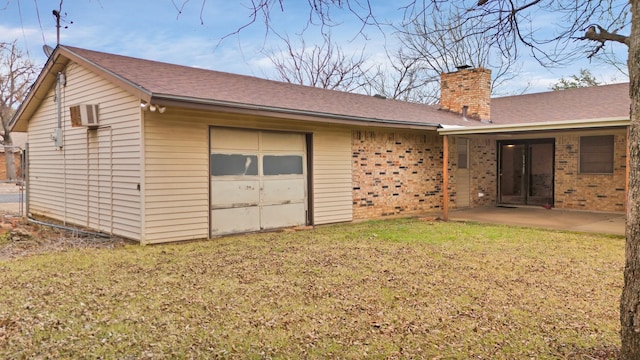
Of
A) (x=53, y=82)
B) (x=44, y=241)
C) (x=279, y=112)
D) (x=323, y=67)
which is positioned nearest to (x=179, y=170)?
(x=279, y=112)

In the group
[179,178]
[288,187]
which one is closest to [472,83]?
[288,187]

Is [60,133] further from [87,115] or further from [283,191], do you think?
[283,191]

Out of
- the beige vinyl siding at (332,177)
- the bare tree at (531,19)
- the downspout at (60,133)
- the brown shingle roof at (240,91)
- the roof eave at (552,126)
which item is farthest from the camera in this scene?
the beige vinyl siding at (332,177)

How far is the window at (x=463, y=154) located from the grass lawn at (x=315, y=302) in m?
6.31

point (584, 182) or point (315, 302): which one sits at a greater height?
point (584, 182)

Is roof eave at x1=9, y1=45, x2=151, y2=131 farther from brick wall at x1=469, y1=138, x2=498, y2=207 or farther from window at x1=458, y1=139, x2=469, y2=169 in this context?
brick wall at x1=469, y1=138, x2=498, y2=207

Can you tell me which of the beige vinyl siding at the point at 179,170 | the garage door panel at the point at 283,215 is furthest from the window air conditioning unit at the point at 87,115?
the garage door panel at the point at 283,215

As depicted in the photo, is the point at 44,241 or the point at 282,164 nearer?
the point at 44,241

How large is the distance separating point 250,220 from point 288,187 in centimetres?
114

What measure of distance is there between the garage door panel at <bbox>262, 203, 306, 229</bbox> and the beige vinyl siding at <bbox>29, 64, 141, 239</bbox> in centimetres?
254

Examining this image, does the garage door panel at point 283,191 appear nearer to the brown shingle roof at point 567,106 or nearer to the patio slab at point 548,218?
the patio slab at point 548,218

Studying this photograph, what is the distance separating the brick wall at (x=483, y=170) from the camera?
14094 mm

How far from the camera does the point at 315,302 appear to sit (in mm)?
4453

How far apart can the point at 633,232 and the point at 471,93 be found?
42.5ft
